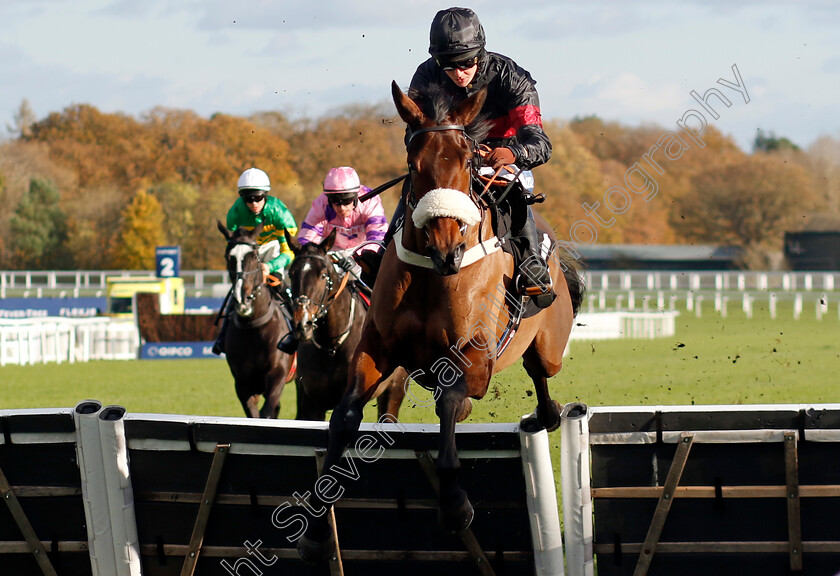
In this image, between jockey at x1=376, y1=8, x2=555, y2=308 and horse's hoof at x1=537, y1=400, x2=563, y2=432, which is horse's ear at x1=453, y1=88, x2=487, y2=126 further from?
horse's hoof at x1=537, y1=400, x2=563, y2=432

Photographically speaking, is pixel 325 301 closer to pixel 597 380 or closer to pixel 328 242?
pixel 328 242

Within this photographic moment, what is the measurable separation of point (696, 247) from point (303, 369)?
5094cm

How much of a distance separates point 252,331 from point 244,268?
19.3 inches

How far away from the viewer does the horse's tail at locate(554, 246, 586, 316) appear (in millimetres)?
6570

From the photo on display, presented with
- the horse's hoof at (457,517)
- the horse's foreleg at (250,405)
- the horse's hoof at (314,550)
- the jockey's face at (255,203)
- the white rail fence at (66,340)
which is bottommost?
the white rail fence at (66,340)

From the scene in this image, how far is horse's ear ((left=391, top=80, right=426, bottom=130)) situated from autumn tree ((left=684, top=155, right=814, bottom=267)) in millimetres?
41648

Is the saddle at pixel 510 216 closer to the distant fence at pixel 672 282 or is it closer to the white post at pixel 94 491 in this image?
the white post at pixel 94 491

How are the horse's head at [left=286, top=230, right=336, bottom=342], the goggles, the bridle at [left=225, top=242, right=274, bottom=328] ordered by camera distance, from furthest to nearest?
1. the bridle at [left=225, top=242, right=274, bottom=328]
2. the goggles
3. the horse's head at [left=286, top=230, right=336, bottom=342]

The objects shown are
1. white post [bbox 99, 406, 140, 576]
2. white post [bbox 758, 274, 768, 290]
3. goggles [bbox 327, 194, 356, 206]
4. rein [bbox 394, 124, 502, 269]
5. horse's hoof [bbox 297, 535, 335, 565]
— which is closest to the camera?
horse's hoof [bbox 297, 535, 335, 565]

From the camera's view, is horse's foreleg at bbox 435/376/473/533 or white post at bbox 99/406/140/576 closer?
horse's foreleg at bbox 435/376/473/533

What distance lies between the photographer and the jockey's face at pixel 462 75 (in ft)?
16.7

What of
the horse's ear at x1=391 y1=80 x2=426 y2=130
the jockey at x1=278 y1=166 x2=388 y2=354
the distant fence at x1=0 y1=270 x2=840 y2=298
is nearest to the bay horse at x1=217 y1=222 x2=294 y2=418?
the jockey at x1=278 y1=166 x2=388 y2=354

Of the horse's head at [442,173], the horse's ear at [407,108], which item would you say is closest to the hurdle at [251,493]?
the horse's head at [442,173]

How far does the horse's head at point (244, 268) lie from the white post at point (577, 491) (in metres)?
4.52
